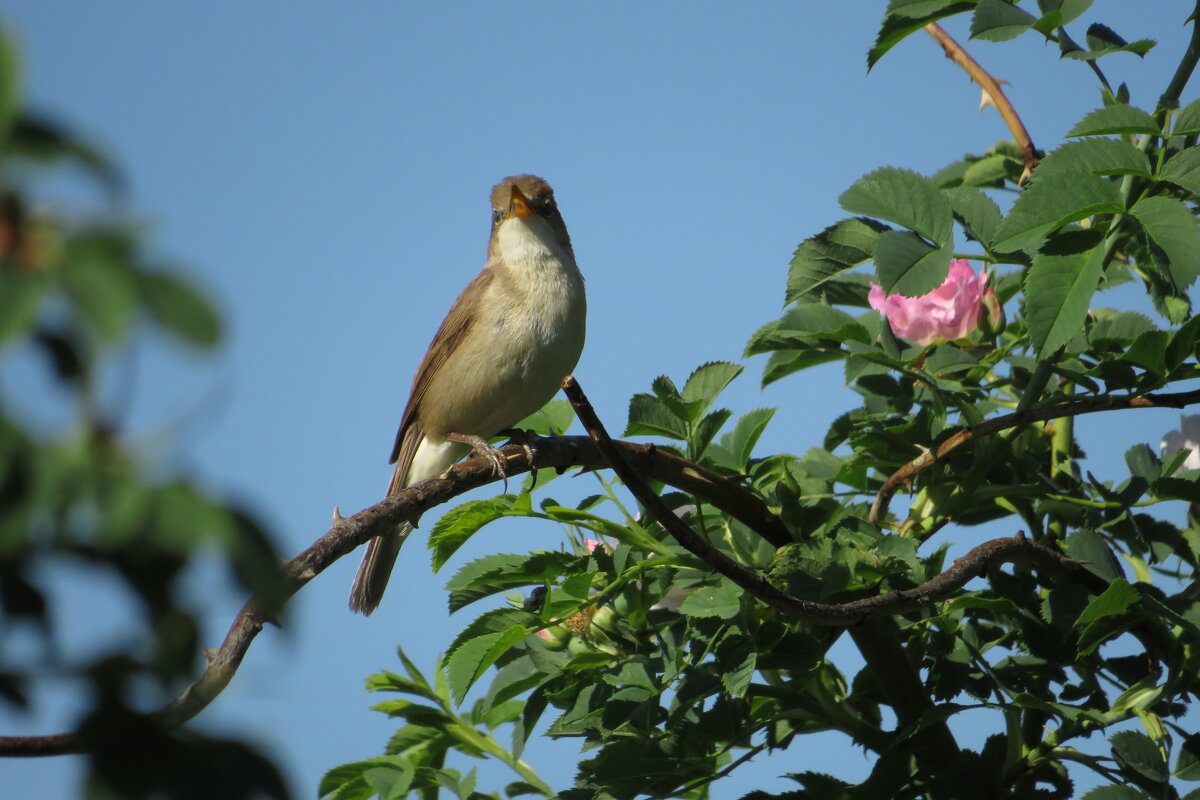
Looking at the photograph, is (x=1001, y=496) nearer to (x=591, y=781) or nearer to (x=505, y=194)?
(x=591, y=781)

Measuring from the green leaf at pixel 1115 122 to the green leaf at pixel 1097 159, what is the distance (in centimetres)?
3

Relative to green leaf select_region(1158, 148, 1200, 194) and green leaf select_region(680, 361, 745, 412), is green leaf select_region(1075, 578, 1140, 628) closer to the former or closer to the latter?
green leaf select_region(1158, 148, 1200, 194)

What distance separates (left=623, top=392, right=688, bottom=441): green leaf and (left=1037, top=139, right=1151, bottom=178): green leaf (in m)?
0.88

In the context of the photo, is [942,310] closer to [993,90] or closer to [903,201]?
[903,201]

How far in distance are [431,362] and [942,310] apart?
2.04 m

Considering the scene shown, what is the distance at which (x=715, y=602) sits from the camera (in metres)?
2.11

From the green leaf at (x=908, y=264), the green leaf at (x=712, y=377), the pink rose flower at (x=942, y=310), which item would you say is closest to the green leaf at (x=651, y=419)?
the green leaf at (x=712, y=377)

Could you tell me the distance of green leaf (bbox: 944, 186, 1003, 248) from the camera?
248 centimetres

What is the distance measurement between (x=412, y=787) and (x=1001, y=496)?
147 cm

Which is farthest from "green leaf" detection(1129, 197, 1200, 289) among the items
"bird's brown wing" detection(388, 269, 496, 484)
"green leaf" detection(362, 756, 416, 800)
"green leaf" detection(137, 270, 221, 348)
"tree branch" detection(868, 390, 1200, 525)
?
"bird's brown wing" detection(388, 269, 496, 484)

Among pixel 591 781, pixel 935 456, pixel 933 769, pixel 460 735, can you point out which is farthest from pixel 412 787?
pixel 935 456

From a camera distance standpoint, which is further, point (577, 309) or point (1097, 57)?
point (577, 309)

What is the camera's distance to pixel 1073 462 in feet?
9.37

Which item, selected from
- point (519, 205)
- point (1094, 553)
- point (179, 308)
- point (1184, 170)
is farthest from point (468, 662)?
point (519, 205)
